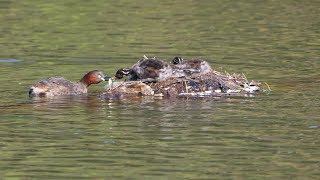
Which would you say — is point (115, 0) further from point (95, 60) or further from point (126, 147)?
point (126, 147)

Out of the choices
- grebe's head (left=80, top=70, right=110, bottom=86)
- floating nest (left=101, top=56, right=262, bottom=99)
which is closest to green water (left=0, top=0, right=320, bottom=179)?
grebe's head (left=80, top=70, right=110, bottom=86)

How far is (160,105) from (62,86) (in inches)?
89.8

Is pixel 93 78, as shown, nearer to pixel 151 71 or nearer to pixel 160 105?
pixel 151 71

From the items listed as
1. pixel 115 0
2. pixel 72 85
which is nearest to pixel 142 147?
pixel 72 85

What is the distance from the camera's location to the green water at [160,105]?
41.1 feet

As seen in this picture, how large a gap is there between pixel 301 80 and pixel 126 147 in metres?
6.35

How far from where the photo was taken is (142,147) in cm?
1347

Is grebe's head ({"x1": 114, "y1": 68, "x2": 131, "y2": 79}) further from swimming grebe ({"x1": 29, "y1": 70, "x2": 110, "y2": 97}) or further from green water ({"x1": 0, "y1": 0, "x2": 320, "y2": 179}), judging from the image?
green water ({"x1": 0, "y1": 0, "x2": 320, "y2": 179})

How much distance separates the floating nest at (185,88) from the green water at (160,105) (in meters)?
0.49

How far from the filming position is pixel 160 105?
1677 cm

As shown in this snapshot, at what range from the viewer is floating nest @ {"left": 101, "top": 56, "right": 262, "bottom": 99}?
17859mm

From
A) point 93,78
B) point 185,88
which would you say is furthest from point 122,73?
point 185,88

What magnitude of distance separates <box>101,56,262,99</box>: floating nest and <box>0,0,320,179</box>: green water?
494 millimetres

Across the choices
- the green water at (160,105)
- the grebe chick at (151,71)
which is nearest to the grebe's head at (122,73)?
the grebe chick at (151,71)
